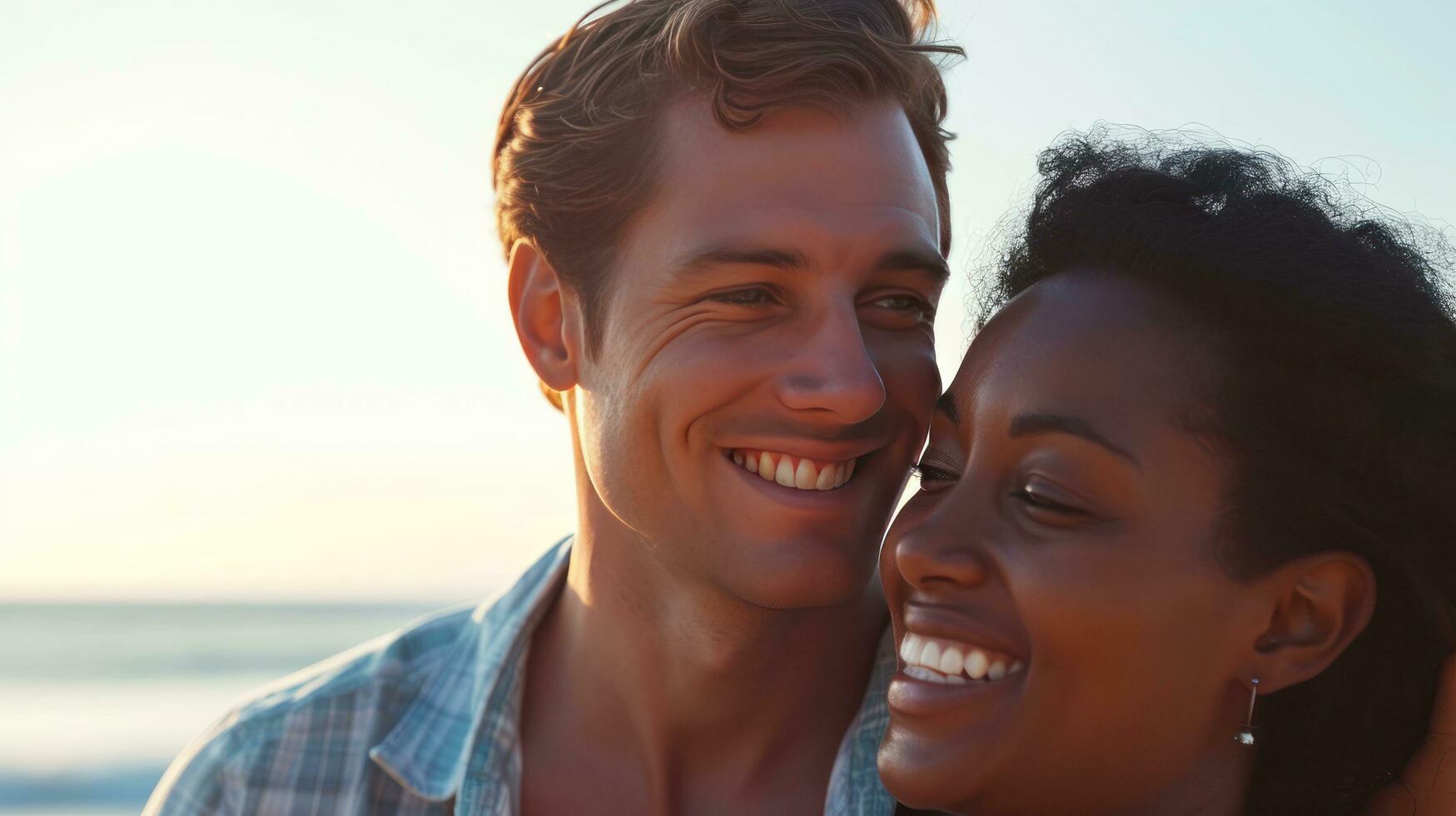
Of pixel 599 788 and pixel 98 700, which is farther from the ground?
pixel 599 788

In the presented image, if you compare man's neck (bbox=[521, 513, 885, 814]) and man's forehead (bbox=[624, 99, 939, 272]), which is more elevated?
man's forehead (bbox=[624, 99, 939, 272])

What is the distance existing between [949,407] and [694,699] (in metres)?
1.18

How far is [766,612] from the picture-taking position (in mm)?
3248

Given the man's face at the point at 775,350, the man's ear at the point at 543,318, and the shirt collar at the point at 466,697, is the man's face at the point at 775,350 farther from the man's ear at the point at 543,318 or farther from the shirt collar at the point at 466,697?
the shirt collar at the point at 466,697

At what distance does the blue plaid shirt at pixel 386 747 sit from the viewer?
307 centimetres

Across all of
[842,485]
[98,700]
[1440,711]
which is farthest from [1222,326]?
[98,700]

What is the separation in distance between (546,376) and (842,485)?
34.1 inches

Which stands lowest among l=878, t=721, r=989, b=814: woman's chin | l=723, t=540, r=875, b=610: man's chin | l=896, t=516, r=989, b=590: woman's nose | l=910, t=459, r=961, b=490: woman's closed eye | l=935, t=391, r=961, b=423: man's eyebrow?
l=878, t=721, r=989, b=814: woman's chin

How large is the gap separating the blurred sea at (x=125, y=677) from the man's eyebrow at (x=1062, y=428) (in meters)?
8.52

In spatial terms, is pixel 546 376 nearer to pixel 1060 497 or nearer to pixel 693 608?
pixel 693 608

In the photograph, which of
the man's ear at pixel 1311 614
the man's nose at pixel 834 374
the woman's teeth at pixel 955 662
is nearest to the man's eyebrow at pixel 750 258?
the man's nose at pixel 834 374

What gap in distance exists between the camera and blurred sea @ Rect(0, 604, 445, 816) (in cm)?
1074

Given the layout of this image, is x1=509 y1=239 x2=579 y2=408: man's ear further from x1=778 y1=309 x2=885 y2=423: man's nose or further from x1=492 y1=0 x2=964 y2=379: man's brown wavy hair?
x1=778 y1=309 x2=885 y2=423: man's nose

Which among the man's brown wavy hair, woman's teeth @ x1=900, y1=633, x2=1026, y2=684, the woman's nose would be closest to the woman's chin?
woman's teeth @ x1=900, y1=633, x2=1026, y2=684
